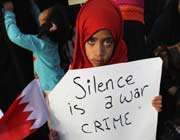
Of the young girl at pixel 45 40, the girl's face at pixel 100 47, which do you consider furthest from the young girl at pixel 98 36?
the young girl at pixel 45 40

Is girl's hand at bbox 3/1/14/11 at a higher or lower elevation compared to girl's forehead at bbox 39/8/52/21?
higher

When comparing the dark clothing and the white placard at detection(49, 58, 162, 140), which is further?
the dark clothing

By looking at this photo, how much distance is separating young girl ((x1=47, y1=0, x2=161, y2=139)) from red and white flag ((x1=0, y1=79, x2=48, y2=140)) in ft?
0.94

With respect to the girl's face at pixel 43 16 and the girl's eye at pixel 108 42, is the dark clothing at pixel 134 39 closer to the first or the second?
the girl's eye at pixel 108 42

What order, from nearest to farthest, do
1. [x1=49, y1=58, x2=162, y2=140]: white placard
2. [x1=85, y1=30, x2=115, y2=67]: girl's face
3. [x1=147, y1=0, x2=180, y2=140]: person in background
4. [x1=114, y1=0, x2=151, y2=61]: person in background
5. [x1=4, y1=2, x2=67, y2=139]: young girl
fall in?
1. [x1=49, y1=58, x2=162, y2=140]: white placard
2. [x1=85, y1=30, x2=115, y2=67]: girl's face
3. [x1=147, y1=0, x2=180, y2=140]: person in background
4. [x1=114, y1=0, x2=151, y2=61]: person in background
5. [x1=4, y1=2, x2=67, y2=139]: young girl

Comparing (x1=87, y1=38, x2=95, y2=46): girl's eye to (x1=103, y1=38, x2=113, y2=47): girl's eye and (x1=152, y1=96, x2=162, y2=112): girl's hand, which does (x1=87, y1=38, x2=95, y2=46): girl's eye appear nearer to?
(x1=103, y1=38, x2=113, y2=47): girl's eye

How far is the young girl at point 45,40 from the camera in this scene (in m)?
2.54

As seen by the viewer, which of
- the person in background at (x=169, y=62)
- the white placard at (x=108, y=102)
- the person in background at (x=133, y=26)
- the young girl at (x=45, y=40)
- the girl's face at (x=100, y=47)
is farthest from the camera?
the young girl at (x=45, y=40)

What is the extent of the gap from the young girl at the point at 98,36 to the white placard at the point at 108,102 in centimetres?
17

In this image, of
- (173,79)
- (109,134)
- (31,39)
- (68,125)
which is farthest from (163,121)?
(31,39)

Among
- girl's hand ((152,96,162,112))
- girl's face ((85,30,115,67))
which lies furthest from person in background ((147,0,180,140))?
girl's face ((85,30,115,67))

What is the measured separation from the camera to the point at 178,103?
207cm

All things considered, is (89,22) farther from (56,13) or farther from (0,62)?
(0,62)

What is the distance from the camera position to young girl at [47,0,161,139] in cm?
184
